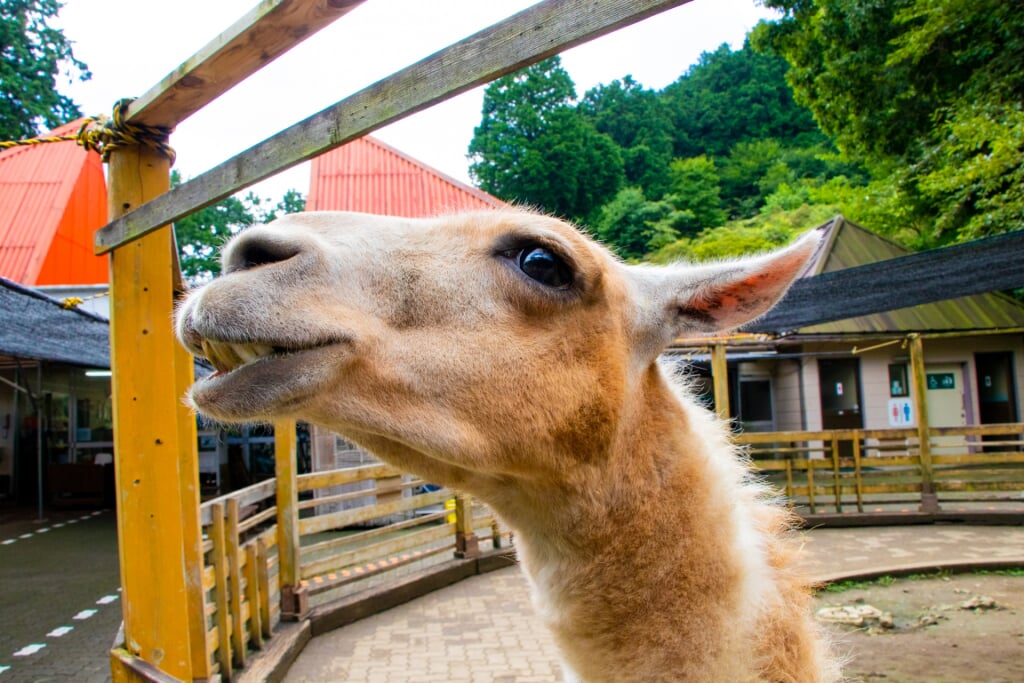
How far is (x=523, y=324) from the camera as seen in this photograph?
1.81 meters

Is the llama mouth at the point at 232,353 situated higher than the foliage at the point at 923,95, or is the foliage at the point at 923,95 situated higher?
the foliage at the point at 923,95

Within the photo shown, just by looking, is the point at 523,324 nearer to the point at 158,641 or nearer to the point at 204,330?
the point at 204,330

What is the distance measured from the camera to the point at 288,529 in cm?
637

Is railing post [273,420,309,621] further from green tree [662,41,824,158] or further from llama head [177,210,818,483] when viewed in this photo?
green tree [662,41,824,158]

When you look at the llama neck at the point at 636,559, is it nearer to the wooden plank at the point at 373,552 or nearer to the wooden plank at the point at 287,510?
the wooden plank at the point at 287,510

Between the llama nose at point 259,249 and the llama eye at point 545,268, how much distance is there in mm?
604

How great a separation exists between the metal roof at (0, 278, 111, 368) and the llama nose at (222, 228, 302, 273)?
4323 millimetres

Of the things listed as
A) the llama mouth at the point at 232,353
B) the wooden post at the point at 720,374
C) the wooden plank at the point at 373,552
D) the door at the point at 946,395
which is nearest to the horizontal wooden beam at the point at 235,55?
the llama mouth at the point at 232,353

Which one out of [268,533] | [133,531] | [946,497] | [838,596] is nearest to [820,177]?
[946,497]

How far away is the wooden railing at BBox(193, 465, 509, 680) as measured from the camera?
189 inches

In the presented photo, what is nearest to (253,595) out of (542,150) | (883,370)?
(883,370)

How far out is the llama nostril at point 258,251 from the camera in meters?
1.50

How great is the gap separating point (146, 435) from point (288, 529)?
14.1 ft

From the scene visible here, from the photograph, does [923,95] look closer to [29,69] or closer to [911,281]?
[911,281]
